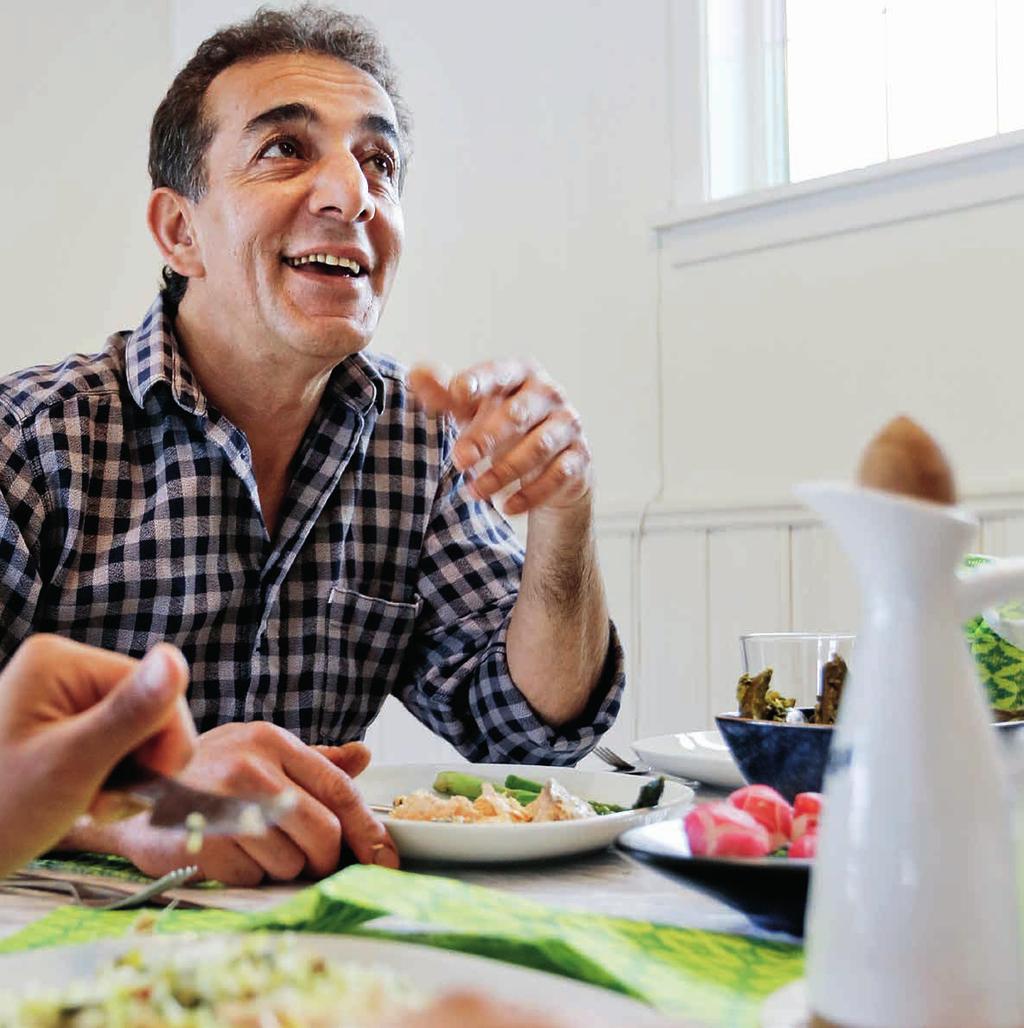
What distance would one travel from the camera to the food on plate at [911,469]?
0.44m

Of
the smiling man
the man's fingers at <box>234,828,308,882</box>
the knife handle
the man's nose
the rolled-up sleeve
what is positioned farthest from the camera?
the man's nose

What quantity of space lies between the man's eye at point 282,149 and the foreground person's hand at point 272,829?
97cm

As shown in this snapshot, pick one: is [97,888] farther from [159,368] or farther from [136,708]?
[159,368]

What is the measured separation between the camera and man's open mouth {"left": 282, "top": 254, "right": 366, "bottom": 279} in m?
1.59

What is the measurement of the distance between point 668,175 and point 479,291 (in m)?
0.54

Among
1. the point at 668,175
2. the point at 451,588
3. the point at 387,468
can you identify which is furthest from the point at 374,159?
the point at 668,175

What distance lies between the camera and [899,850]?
42 centimetres

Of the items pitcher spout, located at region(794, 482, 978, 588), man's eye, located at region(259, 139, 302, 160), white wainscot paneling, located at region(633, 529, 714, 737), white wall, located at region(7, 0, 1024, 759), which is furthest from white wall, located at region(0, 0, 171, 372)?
pitcher spout, located at region(794, 482, 978, 588)

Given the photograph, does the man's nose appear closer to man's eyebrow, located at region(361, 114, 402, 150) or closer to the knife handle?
man's eyebrow, located at region(361, 114, 402, 150)

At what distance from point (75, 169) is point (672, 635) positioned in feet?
6.43

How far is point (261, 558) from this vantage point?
58.3 inches

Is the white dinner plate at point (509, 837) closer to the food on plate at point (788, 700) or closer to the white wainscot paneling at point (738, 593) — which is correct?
the food on plate at point (788, 700)

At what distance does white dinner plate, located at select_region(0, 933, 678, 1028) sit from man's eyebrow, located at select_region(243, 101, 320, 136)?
126 centimetres

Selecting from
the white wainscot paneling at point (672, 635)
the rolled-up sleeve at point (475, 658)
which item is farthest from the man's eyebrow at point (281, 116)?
the white wainscot paneling at point (672, 635)
